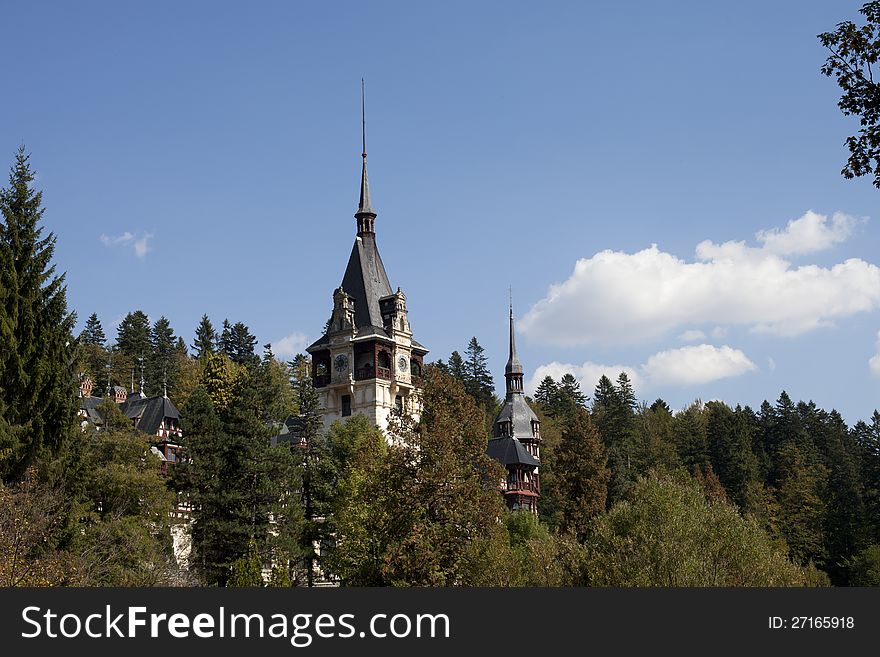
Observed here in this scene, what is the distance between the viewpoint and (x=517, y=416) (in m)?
98.6

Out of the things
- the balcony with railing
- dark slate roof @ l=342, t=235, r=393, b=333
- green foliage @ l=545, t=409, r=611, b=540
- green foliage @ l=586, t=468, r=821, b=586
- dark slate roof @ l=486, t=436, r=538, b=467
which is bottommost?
green foliage @ l=586, t=468, r=821, b=586

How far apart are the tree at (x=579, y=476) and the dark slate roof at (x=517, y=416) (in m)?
29.2

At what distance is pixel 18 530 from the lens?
96.8 feet

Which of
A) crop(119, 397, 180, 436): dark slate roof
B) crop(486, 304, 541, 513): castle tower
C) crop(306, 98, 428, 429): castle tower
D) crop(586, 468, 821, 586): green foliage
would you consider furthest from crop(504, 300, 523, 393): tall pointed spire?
→ crop(586, 468, 821, 586): green foliage

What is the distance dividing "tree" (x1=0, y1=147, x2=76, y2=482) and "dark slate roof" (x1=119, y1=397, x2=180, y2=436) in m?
50.5

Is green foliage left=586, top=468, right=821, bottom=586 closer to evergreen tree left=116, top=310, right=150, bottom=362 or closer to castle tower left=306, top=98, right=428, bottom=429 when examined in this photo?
castle tower left=306, top=98, right=428, bottom=429

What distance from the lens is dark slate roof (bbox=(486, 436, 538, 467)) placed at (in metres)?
91.0

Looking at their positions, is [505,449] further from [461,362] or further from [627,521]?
[627,521]

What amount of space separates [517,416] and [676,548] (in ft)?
211

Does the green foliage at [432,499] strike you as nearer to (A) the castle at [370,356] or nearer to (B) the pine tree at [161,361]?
(A) the castle at [370,356]

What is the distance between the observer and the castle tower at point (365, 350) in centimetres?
8469

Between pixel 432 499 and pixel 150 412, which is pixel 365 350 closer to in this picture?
pixel 150 412

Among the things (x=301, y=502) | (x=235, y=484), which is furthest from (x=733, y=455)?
(x=235, y=484)

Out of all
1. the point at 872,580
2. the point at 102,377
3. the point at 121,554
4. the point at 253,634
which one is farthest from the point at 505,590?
the point at 102,377
